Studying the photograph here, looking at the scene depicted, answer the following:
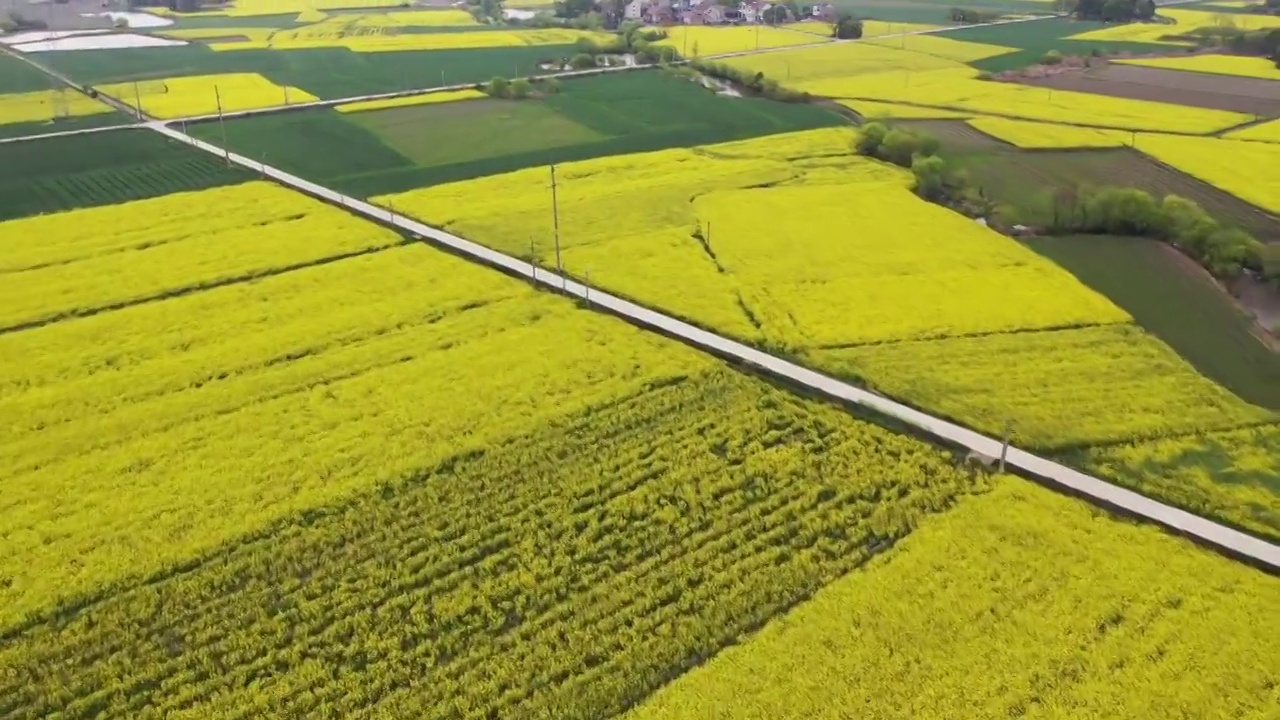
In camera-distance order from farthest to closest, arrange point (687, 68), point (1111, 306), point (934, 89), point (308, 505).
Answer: point (687, 68)
point (934, 89)
point (1111, 306)
point (308, 505)

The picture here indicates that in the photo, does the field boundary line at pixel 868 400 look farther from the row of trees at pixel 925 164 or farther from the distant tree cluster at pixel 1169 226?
the row of trees at pixel 925 164

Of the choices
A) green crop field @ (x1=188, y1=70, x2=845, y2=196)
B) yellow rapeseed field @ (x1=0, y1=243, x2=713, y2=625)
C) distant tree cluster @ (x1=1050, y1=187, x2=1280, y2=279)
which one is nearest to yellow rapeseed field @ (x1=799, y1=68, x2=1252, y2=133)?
green crop field @ (x1=188, y1=70, x2=845, y2=196)

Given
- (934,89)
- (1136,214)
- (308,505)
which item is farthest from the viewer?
(934,89)

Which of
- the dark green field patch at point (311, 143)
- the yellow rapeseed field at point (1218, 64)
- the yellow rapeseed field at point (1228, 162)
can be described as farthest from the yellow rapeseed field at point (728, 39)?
the yellow rapeseed field at point (1228, 162)

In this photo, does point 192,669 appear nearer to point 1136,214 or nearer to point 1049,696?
point 1049,696

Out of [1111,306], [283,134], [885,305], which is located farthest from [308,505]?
[283,134]

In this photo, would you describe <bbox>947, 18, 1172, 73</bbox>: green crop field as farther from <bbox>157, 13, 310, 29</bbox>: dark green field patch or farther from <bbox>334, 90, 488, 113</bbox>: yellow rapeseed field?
<bbox>157, 13, 310, 29</bbox>: dark green field patch

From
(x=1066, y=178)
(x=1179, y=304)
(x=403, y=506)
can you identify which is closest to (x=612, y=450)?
(x=403, y=506)
